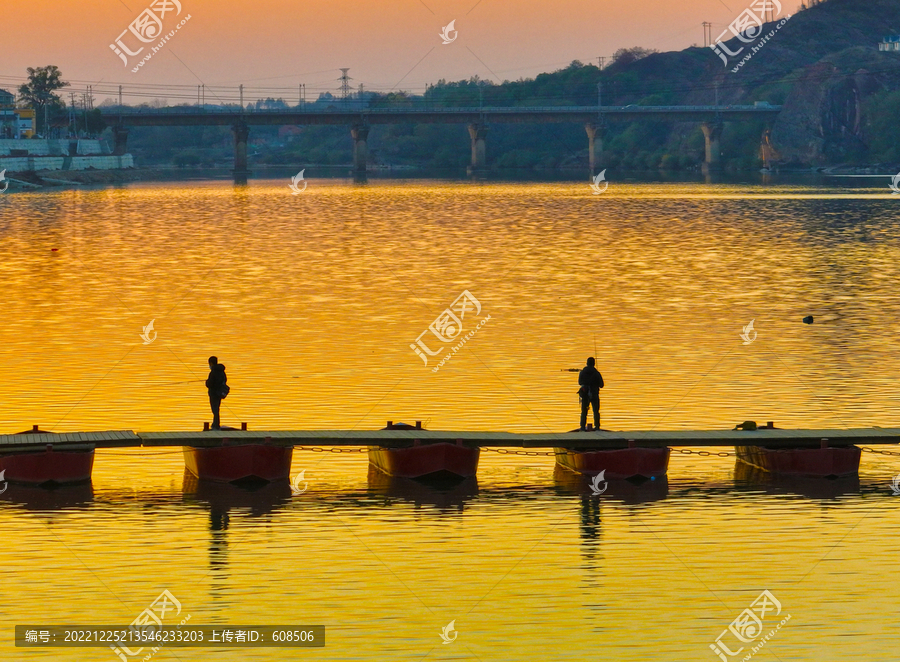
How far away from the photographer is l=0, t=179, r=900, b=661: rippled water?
2766cm

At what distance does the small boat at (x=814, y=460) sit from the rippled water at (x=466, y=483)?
0.63 m

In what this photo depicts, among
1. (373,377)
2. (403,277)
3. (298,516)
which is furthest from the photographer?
(403,277)

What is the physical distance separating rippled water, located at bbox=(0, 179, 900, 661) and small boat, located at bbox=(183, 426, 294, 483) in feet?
2.09

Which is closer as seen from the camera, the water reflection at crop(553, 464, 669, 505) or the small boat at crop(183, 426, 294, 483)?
the water reflection at crop(553, 464, 669, 505)

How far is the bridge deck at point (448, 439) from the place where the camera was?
37.8 m

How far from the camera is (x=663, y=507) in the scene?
3550 cm

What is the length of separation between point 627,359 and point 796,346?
987 centimetres

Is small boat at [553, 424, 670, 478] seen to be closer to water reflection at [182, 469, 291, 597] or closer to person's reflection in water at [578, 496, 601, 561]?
→ person's reflection in water at [578, 496, 601, 561]

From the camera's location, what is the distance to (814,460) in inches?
1519

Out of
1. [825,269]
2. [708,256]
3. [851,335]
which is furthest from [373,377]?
[708,256]

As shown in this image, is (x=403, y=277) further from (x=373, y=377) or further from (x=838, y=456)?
(x=838, y=456)
